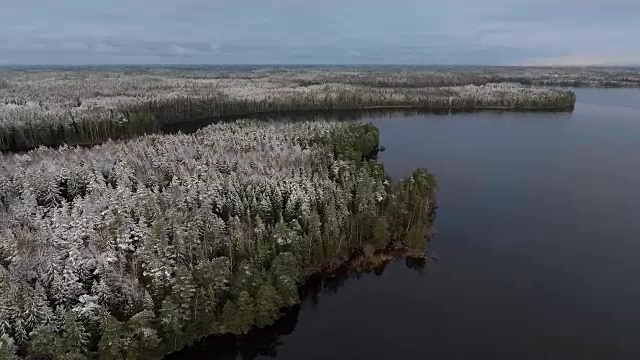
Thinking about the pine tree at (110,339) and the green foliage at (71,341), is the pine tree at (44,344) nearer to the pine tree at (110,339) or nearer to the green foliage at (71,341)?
the green foliage at (71,341)

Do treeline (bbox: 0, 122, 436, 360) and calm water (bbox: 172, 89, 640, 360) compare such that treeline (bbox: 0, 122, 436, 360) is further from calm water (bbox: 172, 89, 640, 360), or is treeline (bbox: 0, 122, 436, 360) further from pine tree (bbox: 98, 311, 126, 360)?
calm water (bbox: 172, 89, 640, 360)

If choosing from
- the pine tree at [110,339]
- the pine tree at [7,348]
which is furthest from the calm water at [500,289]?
the pine tree at [7,348]

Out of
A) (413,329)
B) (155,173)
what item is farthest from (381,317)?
(155,173)

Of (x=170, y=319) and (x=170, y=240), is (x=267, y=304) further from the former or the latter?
(x=170, y=240)

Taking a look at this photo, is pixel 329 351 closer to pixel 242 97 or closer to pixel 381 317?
pixel 381 317

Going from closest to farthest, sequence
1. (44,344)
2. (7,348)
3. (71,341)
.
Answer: (7,348)
(44,344)
(71,341)

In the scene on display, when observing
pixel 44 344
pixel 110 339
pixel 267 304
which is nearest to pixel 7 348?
pixel 44 344

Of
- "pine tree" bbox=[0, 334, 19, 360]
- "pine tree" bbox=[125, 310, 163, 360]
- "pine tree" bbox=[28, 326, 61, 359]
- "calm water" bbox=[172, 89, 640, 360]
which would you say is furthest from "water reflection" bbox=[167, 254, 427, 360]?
"pine tree" bbox=[0, 334, 19, 360]
